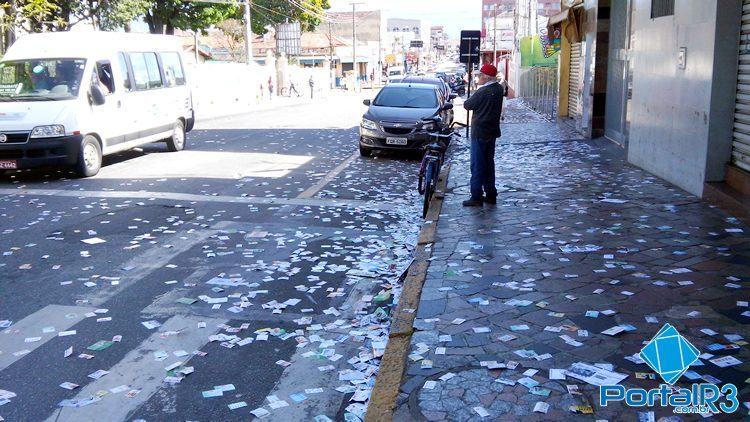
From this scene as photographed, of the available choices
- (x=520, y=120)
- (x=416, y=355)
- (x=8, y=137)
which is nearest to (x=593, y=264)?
(x=416, y=355)


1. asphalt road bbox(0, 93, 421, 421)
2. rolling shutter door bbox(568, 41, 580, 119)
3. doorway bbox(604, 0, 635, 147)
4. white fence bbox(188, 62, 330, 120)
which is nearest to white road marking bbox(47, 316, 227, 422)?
asphalt road bbox(0, 93, 421, 421)

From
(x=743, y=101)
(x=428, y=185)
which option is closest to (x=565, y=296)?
(x=428, y=185)

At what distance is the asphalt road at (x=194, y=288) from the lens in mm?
4441

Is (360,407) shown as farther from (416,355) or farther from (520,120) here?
(520,120)

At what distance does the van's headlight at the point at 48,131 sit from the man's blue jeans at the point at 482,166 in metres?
7.29

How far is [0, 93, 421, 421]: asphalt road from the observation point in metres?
4.44

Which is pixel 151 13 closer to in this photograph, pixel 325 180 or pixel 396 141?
pixel 396 141

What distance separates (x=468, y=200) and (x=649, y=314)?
4.55 m

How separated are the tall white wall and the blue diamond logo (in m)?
5.01

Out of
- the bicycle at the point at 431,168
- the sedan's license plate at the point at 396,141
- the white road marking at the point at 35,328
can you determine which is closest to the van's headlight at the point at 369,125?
the sedan's license plate at the point at 396,141

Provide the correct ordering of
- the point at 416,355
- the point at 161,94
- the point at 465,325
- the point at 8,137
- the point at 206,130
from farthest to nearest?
1. the point at 206,130
2. the point at 161,94
3. the point at 8,137
4. the point at 465,325
5. the point at 416,355

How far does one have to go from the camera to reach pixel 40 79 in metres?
13.2

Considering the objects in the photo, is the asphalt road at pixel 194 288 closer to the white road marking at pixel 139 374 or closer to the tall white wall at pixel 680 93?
the white road marking at pixel 139 374

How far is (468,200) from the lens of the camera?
957 cm
